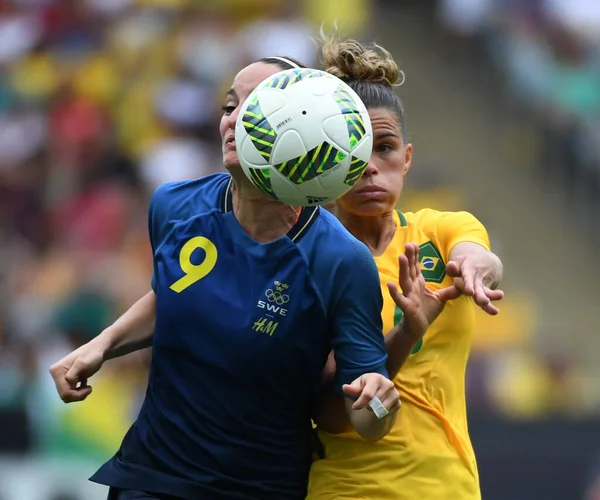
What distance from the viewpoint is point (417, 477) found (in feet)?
14.1

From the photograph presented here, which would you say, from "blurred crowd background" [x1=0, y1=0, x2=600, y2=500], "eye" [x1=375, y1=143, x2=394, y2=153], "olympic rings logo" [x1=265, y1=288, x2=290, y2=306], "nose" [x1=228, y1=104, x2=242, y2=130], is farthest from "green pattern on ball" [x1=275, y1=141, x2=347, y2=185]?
"blurred crowd background" [x1=0, y1=0, x2=600, y2=500]

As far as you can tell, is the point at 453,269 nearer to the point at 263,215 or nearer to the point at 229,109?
the point at 263,215

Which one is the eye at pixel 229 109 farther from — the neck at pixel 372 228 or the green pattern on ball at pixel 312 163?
the neck at pixel 372 228

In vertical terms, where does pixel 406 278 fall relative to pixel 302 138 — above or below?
below

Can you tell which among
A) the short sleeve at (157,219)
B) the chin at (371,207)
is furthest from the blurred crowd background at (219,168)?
the chin at (371,207)

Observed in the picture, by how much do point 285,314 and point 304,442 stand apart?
0.52 metres

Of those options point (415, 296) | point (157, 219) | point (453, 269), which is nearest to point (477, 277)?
point (453, 269)

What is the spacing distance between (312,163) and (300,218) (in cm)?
44

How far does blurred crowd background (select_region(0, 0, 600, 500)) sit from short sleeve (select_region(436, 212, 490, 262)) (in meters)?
4.67

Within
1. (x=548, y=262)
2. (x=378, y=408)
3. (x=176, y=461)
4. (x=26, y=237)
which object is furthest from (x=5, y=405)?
(x=548, y=262)

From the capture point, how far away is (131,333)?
4.34m

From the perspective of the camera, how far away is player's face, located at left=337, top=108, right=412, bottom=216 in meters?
4.36

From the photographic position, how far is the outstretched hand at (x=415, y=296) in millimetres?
3951

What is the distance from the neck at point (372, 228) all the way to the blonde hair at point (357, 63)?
502 millimetres
